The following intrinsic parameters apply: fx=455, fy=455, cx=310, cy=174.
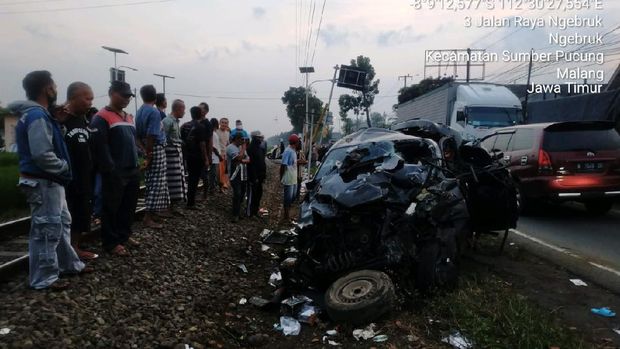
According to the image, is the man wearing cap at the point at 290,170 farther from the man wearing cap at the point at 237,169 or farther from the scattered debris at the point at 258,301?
the scattered debris at the point at 258,301

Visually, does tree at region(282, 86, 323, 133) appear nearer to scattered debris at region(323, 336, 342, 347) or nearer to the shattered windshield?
the shattered windshield

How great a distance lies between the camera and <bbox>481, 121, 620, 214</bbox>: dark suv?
8.08m

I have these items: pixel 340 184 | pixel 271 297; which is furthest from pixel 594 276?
pixel 271 297

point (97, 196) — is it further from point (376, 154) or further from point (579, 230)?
point (579, 230)

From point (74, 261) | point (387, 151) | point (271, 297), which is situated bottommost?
point (271, 297)

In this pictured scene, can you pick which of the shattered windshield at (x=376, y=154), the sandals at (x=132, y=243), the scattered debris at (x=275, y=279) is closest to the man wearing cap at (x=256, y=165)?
the shattered windshield at (x=376, y=154)

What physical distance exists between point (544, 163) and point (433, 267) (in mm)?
5021

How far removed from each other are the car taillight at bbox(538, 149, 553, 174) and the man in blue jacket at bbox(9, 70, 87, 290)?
763 cm

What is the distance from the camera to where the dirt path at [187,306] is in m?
3.65

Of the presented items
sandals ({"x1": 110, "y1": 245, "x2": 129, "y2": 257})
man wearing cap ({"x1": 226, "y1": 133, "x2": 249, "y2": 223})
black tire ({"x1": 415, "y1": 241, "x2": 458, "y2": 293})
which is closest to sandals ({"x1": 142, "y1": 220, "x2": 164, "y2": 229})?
sandals ({"x1": 110, "y1": 245, "x2": 129, "y2": 257})

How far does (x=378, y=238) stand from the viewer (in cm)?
449

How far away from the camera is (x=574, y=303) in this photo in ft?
14.8

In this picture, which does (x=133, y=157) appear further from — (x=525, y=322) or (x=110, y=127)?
(x=525, y=322)

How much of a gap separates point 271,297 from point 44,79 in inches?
124
